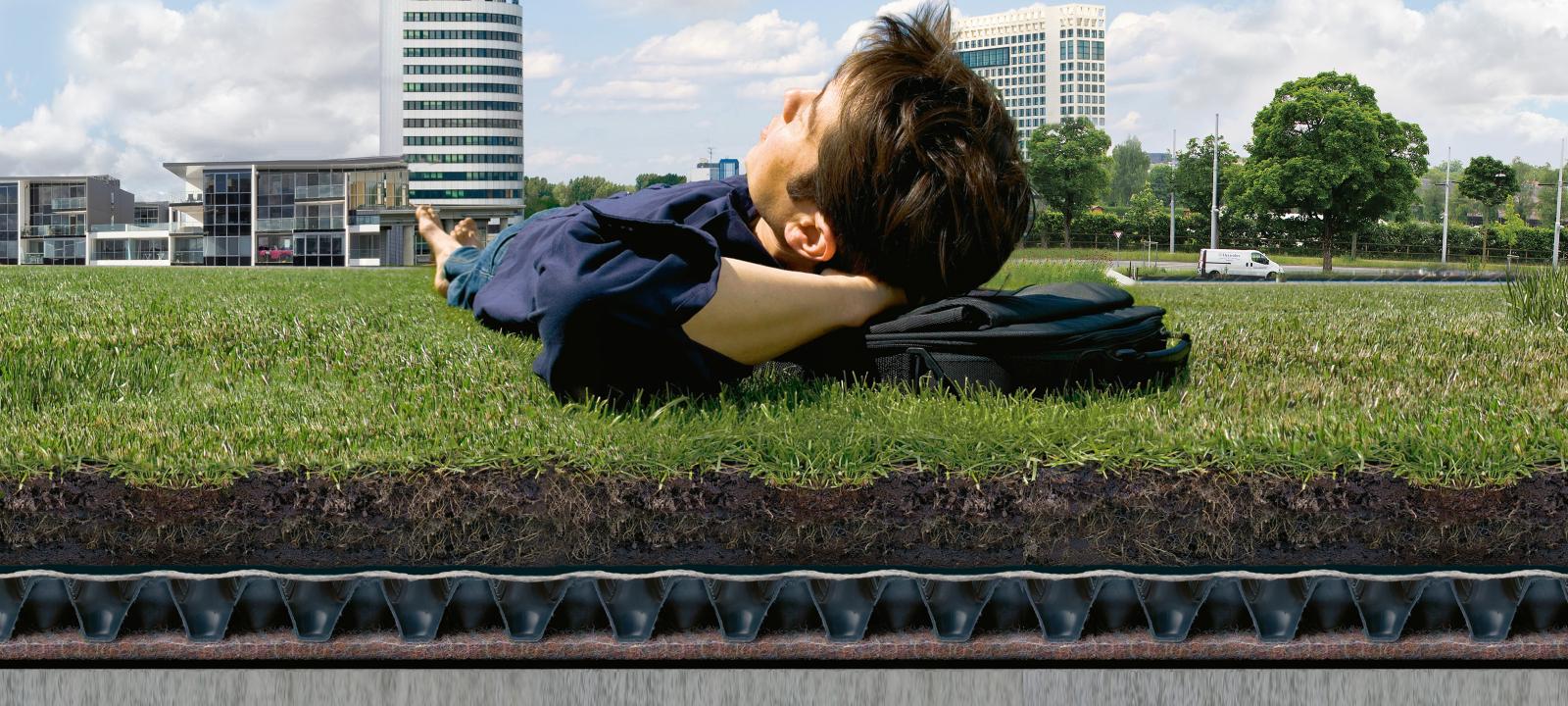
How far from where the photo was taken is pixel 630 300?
69.9 inches

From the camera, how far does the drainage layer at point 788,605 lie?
1748mm

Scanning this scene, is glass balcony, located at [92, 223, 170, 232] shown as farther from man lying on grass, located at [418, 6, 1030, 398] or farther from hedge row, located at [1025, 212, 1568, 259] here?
man lying on grass, located at [418, 6, 1030, 398]

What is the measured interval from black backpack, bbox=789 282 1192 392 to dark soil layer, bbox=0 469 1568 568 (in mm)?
455

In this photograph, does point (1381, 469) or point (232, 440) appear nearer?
point (1381, 469)

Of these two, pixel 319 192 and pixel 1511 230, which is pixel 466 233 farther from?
pixel 319 192

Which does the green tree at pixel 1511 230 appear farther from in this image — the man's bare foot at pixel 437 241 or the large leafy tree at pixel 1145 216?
the man's bare foot at pixel 437 241

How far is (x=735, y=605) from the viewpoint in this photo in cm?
175

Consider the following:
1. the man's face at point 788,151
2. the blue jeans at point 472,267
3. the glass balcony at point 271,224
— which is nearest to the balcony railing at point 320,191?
the glass balcony at point 271,224

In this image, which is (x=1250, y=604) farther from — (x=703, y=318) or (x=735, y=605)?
(x=703, y=318)

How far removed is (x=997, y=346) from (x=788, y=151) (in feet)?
1.77

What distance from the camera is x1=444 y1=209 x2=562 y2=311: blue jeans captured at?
3.90m

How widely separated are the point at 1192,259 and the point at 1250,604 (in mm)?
43692

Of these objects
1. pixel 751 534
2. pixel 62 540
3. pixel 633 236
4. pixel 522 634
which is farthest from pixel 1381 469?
pixel 62 540

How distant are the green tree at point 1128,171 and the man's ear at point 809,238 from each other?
94.2 metres
